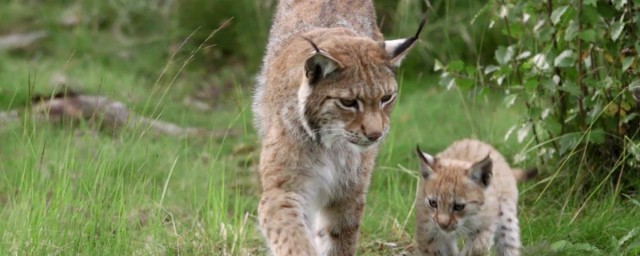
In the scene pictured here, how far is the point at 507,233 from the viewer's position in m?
Answer: 5.72

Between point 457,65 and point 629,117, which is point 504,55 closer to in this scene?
point 457,65

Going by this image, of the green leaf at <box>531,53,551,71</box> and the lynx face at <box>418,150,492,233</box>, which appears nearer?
the lynx face at <box>418,150,492,233</box>

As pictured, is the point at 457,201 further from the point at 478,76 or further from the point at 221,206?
the point at 478,76

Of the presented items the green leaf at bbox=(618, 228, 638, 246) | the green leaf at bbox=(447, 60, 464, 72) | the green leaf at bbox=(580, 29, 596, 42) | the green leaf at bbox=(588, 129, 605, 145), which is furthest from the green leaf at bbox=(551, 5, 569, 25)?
the green leaf at bbox=(618, 228, 638, 246)

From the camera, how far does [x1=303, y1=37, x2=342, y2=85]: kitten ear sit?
504 centimetres

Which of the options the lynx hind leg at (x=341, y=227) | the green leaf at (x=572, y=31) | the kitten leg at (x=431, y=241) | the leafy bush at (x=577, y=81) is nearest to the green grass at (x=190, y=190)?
the leafy bush at (x=577, y=81)

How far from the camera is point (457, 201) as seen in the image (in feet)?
18.1

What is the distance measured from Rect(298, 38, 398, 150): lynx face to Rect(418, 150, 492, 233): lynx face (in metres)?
0.48

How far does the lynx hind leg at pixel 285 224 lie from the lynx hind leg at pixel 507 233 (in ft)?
3.12

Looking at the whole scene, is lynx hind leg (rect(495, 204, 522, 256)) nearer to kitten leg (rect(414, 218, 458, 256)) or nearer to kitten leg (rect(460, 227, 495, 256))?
kitten leg (rect(460, 227, 495, 256))

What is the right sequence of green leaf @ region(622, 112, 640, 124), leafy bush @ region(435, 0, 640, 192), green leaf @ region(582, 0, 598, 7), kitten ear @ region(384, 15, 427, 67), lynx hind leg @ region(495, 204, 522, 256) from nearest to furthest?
1. kitten ear @ region(384, 15, 427, 67)
2. lynx hind leg @ region(495, 204, 522, 256)
3. green leaf @ region(582, 0, 598, 7)
4. leafy bush @ region(435, 0, 640, 192)
5. green leaf @ region(622, 112, 640, 124)

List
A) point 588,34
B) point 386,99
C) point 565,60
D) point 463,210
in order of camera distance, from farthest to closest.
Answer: point 565,60
point 588,34
point 463,210
point 386,99

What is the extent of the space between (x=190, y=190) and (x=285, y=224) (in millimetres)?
2130

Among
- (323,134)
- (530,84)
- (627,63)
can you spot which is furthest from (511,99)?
(323,134)
